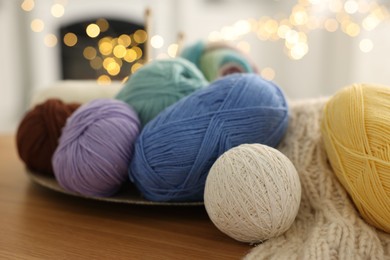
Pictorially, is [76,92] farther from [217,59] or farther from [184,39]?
[184,39]

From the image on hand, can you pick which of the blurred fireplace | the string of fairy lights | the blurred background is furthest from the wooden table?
the blurred fireplace

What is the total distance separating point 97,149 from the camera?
0.51 metres

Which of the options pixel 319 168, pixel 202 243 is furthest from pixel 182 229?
pixel 319 168

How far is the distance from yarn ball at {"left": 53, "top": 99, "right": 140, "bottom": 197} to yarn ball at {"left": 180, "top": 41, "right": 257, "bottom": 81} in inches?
8.5

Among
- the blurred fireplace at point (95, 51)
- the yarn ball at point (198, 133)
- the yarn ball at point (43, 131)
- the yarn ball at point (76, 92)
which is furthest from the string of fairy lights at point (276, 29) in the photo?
the yarn ball at point (198, 133)

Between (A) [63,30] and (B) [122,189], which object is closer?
(B) [122,189]

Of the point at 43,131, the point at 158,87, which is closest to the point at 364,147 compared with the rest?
the point at 158,87

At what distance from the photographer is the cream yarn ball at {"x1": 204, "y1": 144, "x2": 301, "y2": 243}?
40cm

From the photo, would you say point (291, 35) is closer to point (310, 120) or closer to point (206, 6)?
point (206, 6)

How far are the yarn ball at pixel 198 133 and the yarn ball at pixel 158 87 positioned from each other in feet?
0.16

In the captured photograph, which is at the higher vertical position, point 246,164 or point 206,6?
point 206,6

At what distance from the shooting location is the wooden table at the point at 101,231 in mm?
406

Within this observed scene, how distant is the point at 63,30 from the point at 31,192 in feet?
6.11

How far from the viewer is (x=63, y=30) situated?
2.30 meters
